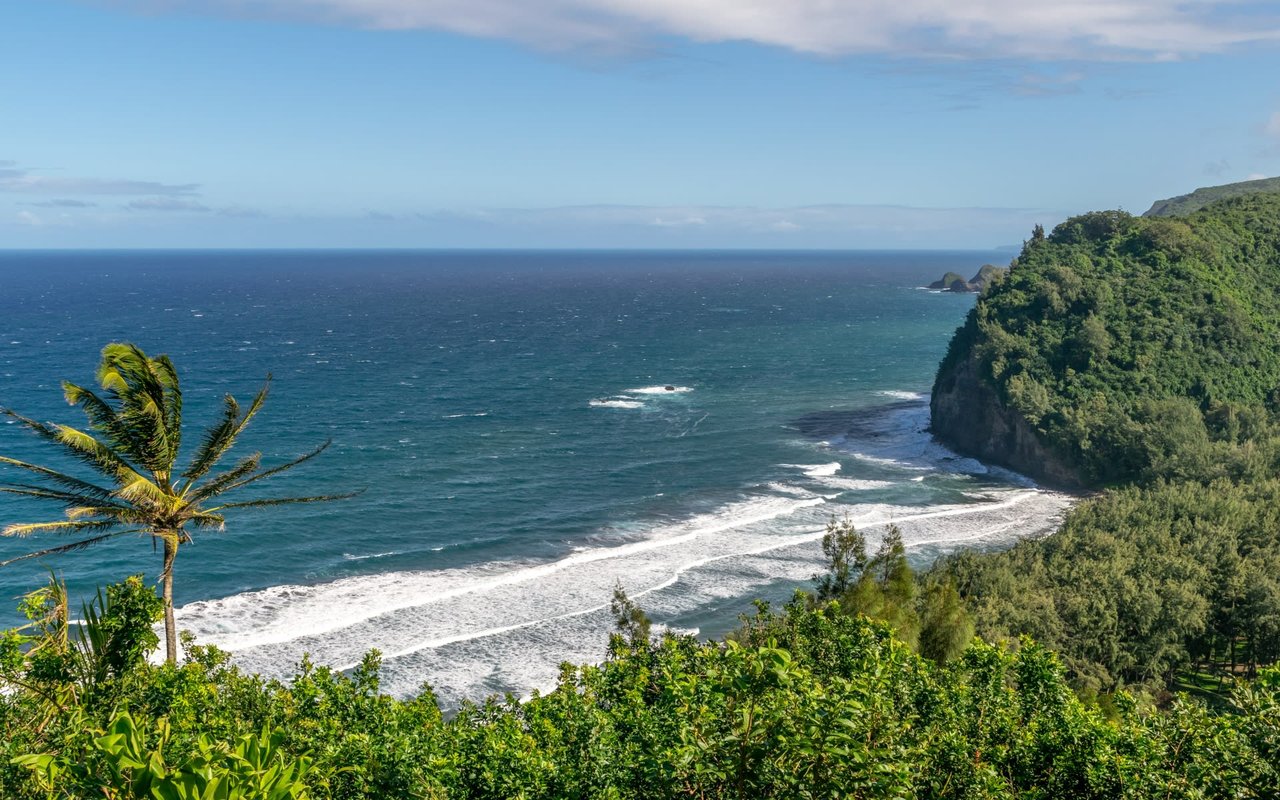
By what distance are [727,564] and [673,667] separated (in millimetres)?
33157

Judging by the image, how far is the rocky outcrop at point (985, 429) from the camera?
67375 mm

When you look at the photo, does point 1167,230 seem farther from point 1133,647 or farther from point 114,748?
point 114,748

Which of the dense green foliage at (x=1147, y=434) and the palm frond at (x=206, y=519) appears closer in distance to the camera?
the palm frond at (x=206, y=519)

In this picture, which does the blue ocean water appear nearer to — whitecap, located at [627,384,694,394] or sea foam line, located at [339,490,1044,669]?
sea foam line, located at [339,490,1044,669]

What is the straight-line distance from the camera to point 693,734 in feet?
41.6

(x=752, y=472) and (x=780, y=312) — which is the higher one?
(x=780, y=312)

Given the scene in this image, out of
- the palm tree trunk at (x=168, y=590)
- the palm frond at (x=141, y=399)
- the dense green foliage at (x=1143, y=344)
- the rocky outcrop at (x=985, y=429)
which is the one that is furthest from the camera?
the rocky outcrop at (x=985, y=429)

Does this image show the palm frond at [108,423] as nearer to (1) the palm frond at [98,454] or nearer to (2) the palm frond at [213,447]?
(1) the palm frond at [98,454]

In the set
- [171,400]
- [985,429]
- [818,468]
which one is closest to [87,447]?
[171,400]

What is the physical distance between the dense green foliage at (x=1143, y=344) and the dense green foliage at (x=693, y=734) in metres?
47.7

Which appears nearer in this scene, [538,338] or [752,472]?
[752,472]

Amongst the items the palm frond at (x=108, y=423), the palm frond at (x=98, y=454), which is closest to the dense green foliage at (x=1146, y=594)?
the palm frond at (x=98, y=454)

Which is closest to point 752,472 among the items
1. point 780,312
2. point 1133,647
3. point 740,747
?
point 1133,647

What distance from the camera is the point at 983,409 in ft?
245
